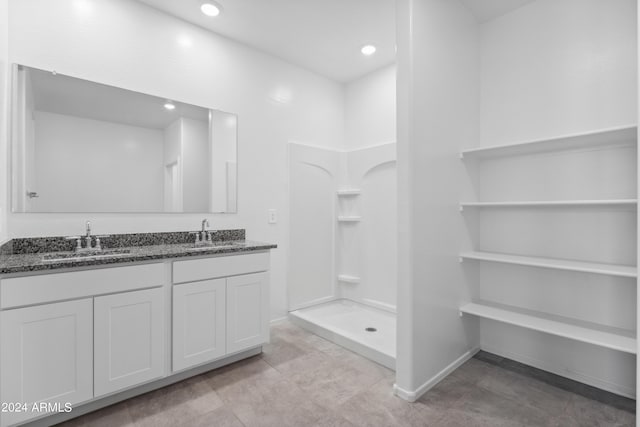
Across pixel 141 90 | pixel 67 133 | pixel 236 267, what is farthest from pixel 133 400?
pixel 141 90

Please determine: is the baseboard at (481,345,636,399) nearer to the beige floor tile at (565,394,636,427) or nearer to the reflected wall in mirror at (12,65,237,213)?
the beige floor tile at (565,394,636,427)

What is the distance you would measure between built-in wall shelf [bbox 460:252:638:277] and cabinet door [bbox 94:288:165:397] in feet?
7.06

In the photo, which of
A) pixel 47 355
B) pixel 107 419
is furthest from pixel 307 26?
pixel 107 419

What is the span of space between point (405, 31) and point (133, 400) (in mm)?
2801

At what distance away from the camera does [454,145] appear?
7.75ft

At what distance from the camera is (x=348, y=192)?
3.66 m

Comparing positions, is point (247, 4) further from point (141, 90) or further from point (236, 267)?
point (236, 267)

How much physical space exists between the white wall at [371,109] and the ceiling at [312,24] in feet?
0.74

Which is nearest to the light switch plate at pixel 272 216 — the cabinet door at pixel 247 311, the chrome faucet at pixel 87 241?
the cabinet door at pixel 247 311

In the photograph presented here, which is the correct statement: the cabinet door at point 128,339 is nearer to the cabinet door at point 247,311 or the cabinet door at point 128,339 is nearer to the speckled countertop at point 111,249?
the speckled countertop at point 111,249

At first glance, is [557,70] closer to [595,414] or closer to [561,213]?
[561,213]

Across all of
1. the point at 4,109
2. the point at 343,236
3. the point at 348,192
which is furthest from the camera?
the point at 343,236

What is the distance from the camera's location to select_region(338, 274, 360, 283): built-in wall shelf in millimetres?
3654

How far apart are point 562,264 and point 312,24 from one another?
257cm
